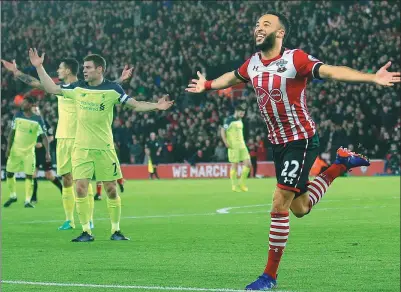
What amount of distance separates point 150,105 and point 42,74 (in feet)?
4.67

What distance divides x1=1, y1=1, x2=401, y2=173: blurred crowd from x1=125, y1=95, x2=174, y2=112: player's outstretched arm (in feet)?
77.4

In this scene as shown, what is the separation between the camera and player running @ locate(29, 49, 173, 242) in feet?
40.5

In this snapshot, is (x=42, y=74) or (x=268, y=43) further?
(x=42, y=74)

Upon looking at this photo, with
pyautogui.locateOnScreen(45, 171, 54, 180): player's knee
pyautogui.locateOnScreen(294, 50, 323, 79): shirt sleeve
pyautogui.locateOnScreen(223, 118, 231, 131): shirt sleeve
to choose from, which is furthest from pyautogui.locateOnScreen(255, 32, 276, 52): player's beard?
pyautogui.locateOnScreen(223, 118, 231, 131): shirt sleeve

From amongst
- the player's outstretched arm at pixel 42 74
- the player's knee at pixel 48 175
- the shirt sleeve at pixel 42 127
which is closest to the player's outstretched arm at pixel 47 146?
the shirt sleeve at pixel 42 127

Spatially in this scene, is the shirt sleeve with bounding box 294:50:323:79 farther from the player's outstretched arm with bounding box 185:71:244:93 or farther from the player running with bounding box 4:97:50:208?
the player running with bounding box 4:97:50:208

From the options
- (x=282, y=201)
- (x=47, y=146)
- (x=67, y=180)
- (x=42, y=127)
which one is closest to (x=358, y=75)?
(x=282, y=201)

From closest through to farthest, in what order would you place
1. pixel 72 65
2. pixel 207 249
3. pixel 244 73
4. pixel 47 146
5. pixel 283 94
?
1. pixel 283 94
2. pixel 244 73
3. pixel 207 249
4. pixel 72 65
5. pixel 47 146

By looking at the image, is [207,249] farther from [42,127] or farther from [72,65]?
[42,127]

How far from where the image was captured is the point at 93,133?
12.5 metres

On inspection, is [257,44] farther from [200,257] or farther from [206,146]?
[206,146]

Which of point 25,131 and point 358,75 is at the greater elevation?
point 358,75

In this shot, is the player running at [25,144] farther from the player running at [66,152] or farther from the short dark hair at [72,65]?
the short dark hair at [72,65]

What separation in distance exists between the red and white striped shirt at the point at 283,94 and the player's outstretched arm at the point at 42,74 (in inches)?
159
